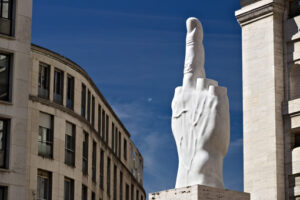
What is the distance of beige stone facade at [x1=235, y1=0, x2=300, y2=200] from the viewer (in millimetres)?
44594

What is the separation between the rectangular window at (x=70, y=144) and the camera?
6365cm

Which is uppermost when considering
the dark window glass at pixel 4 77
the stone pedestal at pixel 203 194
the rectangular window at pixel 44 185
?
the dark window glass at pixel 4 77

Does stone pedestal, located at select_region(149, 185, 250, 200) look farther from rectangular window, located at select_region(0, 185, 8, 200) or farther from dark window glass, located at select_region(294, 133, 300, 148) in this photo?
rectangular window, located at select_region(0, 185, 8, 200)

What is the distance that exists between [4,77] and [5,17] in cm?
429

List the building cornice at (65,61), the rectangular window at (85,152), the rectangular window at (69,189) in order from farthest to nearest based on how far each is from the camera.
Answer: the rectangular window at (85,152) < the rectangular window at (69,189) < the building cornice at (65,61)

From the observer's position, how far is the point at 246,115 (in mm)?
46250

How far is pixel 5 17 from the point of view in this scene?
55750 mm

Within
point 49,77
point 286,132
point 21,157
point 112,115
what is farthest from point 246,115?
point 112,115

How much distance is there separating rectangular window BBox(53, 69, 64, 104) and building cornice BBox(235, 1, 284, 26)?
2073 cm

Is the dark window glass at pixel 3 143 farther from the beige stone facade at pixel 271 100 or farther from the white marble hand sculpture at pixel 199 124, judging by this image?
the white marble hand sculpture at pixel 199 124

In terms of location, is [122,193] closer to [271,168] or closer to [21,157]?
[21,157]

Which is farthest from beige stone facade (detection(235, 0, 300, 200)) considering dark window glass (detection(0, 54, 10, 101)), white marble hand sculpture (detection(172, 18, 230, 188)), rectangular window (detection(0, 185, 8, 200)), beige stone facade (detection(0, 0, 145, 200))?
dark window glass (detection(0, 54, 10, 101))

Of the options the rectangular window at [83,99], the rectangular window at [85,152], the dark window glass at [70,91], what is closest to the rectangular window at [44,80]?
the dark window glass at [70,91]

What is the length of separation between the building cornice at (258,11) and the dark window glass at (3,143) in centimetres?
1716
